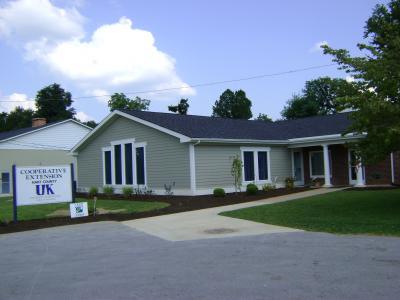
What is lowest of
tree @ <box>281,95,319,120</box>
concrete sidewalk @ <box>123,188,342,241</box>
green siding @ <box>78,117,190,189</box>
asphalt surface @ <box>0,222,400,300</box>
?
asphalt surface @ <box>0,222,400,300</box>

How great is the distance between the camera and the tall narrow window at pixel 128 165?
2486 centimetres

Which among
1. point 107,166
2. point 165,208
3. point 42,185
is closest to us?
point 42,185

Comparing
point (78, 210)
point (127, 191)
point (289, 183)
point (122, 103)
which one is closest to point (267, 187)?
point (289, 183)

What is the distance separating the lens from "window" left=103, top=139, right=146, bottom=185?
950 inches

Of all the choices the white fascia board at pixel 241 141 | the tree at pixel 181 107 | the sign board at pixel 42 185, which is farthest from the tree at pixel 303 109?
the sign board at pixel 42 185

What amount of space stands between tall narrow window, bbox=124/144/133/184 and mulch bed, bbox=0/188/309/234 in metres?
1.18

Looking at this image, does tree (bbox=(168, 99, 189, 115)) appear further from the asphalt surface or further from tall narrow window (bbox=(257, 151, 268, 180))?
the asphalt surface

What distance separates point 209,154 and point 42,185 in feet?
28.3

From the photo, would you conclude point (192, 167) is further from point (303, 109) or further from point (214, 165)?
point (303, 109)

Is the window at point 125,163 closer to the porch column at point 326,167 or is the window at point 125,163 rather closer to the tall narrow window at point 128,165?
the tall narrow window at point 128,165

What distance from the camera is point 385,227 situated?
36.1 feet

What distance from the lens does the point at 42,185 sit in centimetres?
1534

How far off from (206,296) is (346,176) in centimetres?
2052

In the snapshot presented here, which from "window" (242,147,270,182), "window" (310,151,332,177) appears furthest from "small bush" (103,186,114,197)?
"window" (310,151,332,177)
